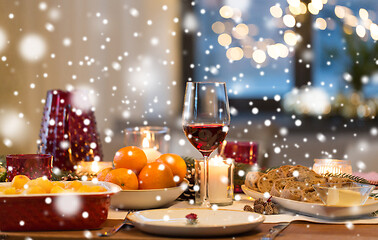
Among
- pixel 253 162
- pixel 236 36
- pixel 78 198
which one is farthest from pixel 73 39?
pixel 78 198

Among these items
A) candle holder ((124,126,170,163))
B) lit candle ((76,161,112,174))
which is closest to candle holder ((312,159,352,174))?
candle holder ((124,126,170,163))

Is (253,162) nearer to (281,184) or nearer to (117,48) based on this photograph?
(281,184)

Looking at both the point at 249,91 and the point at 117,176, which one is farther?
the point at 249,91

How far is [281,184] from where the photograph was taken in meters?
0.98

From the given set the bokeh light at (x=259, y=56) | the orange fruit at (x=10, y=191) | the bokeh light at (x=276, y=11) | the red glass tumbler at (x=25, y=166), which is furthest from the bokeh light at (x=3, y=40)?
the orange fruit at (x=10, y=191)

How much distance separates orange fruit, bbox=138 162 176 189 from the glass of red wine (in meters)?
0.07

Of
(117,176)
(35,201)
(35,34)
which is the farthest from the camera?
(35,34)

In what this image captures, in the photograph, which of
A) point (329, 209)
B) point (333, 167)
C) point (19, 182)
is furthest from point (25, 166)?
point (333, 167)

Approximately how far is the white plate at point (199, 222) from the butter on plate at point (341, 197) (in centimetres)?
15

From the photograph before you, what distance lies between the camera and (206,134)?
949 mm

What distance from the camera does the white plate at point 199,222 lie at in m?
0.70

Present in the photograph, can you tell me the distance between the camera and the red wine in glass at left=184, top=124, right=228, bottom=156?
940mm

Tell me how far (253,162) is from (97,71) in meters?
1.60

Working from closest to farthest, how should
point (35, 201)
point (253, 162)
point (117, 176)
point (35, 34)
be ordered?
1. point (35, 201)
2. point (117, 176)
3. point (253, 162)
4. point (35, 34)
